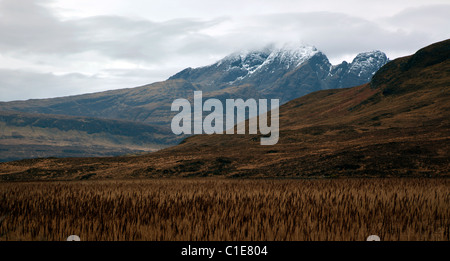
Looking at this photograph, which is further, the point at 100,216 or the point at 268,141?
the point at 268,141

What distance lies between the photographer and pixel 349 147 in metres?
47.6

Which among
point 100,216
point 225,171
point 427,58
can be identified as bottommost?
point 225,171

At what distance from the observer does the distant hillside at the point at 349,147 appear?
128 feet

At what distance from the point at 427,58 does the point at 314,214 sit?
95.1 metres

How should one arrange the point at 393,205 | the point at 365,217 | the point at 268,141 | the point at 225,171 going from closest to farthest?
the point at 365,217 < the point at 393,205 < the point at 225,171 < the point at 268,141

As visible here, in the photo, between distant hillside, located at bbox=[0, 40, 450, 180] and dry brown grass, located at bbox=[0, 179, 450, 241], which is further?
distant hillside, located at bbox=[0, 40, 450, 180]

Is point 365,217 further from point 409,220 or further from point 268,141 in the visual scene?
point 268,141

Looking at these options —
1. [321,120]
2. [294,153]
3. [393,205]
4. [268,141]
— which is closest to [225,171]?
[294,153]

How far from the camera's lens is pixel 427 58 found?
304 ft

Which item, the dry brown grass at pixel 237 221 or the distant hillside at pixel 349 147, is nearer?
the dry brown grass at pixel 237 221

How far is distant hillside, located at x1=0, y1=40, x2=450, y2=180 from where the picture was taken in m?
39.1
